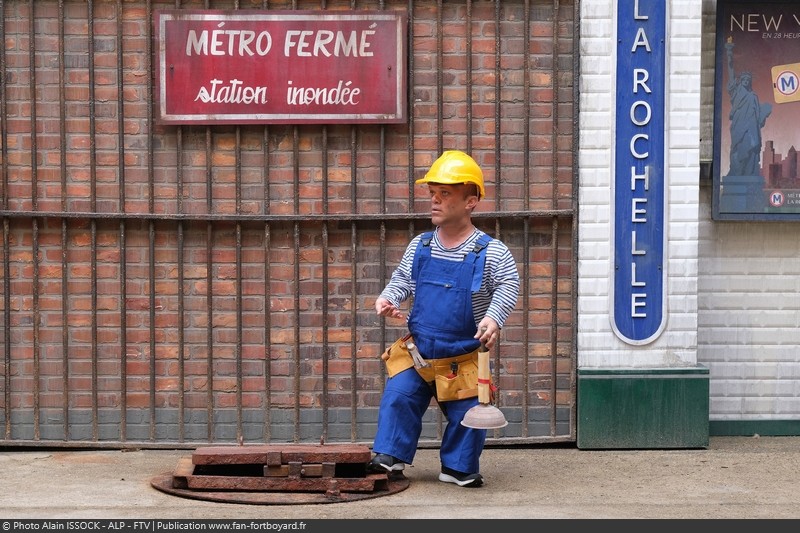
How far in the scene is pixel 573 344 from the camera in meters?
7.55

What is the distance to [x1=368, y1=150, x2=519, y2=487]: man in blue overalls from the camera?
6.35 metres

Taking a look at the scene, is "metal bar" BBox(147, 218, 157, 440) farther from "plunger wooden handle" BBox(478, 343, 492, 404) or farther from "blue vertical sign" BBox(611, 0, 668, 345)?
"blue vertical sign" BBox(611, 0, 668, 345)

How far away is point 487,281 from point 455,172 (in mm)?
552

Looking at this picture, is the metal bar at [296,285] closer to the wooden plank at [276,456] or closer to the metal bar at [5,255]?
the wooden plank at [276,456]

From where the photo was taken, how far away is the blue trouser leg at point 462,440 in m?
6.46

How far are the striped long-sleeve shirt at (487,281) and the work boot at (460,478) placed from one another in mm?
774

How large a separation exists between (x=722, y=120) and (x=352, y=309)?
2.49m

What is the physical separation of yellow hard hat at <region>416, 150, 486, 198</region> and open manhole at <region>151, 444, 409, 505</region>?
1.37 m

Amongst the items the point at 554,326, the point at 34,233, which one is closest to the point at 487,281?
the point at 554,326

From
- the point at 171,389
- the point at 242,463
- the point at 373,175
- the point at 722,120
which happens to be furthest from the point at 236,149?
the point at 722,120

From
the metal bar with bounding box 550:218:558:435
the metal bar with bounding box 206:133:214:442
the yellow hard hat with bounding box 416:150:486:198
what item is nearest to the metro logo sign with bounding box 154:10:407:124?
the metal bar with bounding box 206:133:214:442

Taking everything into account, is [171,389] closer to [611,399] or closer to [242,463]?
[242,463]

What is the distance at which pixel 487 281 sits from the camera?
20.9 feet

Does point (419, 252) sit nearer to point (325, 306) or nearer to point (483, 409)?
point (483, 409)
